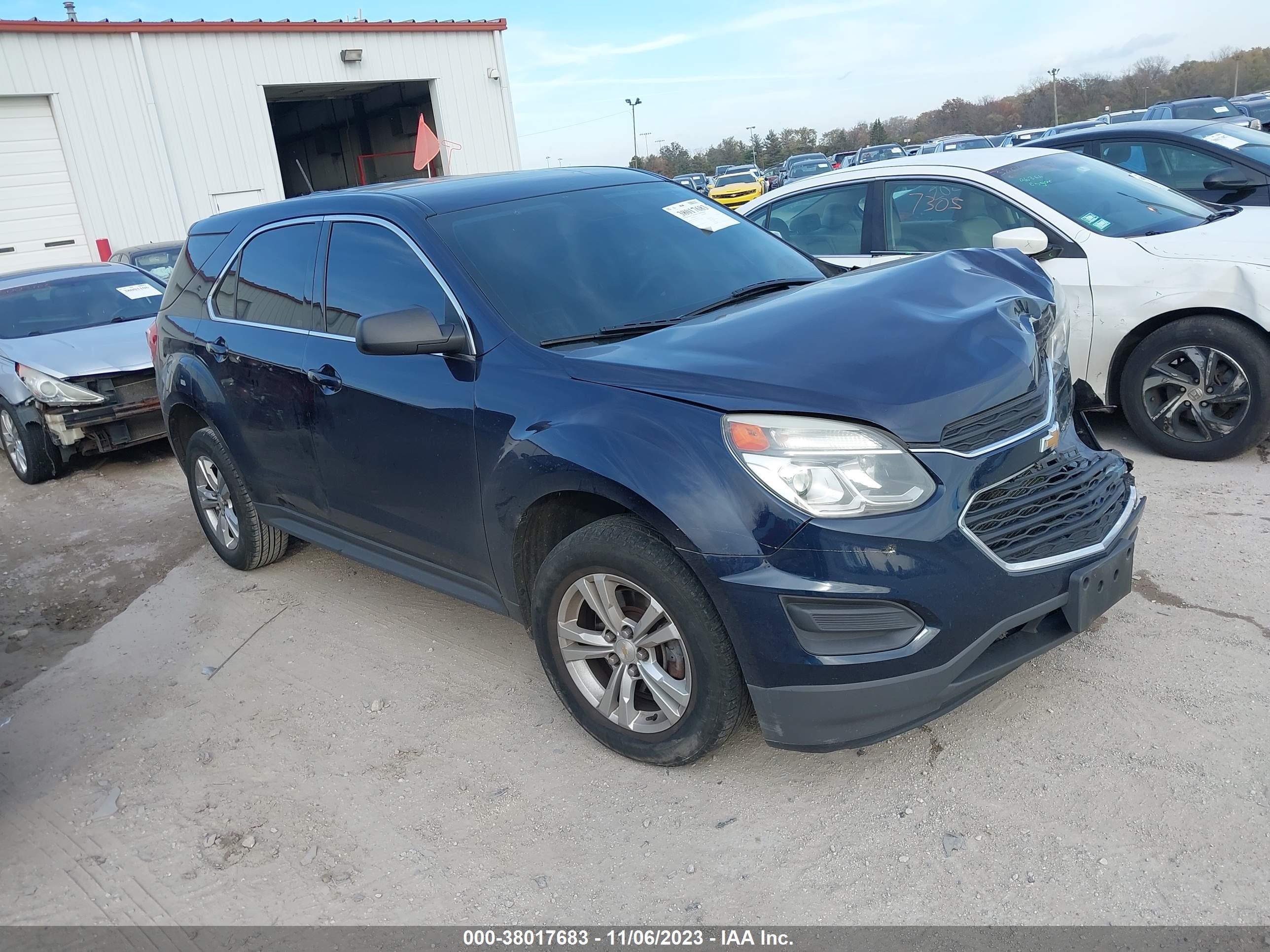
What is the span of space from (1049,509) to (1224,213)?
4.14 metres

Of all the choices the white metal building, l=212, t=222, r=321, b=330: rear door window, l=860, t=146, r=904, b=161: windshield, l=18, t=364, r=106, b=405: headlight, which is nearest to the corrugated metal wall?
the white metal building

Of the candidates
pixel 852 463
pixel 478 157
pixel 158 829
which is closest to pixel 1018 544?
pixel 852 463

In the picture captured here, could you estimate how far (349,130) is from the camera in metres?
30.8

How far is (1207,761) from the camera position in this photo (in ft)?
9.10

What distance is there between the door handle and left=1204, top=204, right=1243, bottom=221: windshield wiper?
4970 mm

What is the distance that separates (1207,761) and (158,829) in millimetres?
3220

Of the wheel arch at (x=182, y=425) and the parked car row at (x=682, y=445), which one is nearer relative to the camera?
the parked car row at (x=682, y=445)

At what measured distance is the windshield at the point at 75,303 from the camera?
8102 millimetres

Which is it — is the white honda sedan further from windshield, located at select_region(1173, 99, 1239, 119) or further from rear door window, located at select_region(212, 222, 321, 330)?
windshield, located at select_region(1173, 99, 1239, 119)

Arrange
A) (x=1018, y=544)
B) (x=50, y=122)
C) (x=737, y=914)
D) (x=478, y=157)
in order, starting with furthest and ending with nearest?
(x=478, y=157) < (x=50, y=122) < (x=1018, y=544) < (x=737, y=914)

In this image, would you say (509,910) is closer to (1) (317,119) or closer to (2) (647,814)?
(2) (647,814)

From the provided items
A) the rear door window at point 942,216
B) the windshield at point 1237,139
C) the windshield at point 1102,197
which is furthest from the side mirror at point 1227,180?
the rear door window at point 942,216

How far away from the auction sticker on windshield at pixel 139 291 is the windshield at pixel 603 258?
626 centimetres

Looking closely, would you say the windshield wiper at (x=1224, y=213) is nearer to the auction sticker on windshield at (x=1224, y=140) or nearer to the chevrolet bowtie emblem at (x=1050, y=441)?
the auction sticker on windshield at (x=1224, y=140)
